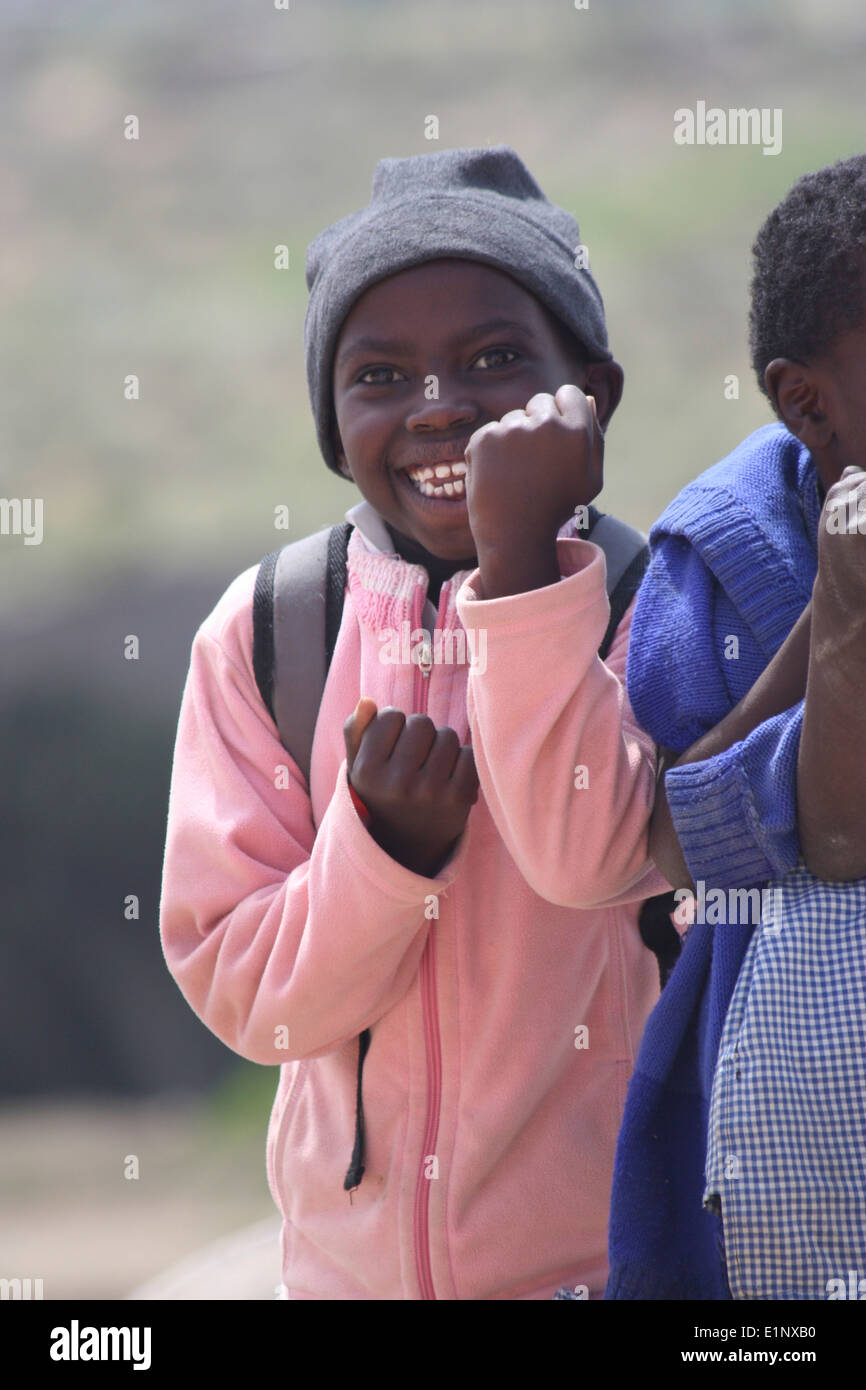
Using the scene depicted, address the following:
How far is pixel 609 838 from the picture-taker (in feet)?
5.69

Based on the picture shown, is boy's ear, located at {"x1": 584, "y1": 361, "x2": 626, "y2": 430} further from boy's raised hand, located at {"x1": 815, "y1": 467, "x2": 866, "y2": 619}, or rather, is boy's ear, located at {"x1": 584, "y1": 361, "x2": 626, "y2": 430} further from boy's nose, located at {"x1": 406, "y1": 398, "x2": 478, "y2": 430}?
boy's raised hand, located at {"x1": 815, "y1": 467, "x2": 866, "y2": 619}

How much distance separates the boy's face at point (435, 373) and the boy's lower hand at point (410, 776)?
0.93 ft

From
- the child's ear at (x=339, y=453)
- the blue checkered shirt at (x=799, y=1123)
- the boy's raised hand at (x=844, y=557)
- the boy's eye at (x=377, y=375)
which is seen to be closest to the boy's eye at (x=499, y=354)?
the boy's eye at (x=377, y=375)

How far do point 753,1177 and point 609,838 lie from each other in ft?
1.22

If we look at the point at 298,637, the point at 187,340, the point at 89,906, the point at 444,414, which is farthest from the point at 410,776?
the point at 187,340

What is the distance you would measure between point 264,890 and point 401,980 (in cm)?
20


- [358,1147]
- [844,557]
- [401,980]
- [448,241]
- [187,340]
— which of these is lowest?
[358,1147]

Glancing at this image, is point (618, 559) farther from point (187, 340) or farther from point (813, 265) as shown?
point (187, 340)

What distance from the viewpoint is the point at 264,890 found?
6.69 ft

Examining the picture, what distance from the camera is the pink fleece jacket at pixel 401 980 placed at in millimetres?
1923

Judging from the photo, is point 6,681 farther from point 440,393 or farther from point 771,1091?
point 771,1091

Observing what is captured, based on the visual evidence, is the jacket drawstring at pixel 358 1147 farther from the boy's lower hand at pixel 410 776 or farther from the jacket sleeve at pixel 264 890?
the boy's lower hand at pixel 410 776

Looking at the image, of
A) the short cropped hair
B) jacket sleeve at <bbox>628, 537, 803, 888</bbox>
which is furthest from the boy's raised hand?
the short cropped hair
